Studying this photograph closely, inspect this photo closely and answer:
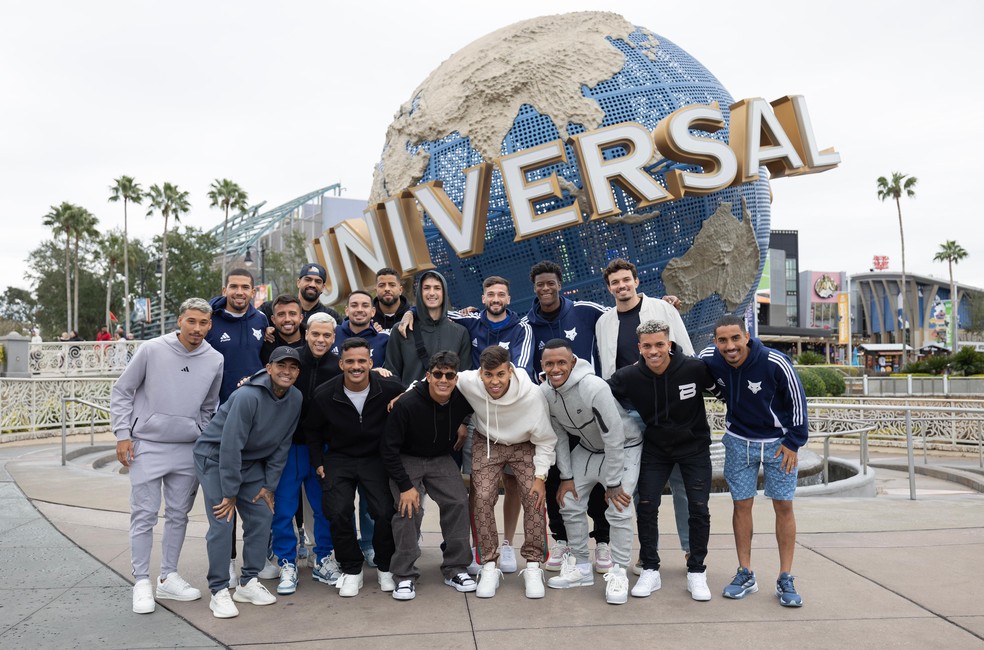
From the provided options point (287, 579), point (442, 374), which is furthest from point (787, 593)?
point (287, 579)

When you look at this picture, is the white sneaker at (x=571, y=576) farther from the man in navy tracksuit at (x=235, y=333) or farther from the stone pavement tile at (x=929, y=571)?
the man in navy tracksuit at (x=235, y=333)

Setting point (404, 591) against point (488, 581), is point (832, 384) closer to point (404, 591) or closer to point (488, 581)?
point (488, 581)

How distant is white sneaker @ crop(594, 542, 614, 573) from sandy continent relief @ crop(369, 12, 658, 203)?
387cm

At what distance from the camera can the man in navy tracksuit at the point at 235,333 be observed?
14.4ft

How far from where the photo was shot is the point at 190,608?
3621 millimetres

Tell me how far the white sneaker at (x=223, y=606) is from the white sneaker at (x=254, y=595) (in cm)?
12

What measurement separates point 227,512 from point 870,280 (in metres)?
81.8

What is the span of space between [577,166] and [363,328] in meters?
2.88

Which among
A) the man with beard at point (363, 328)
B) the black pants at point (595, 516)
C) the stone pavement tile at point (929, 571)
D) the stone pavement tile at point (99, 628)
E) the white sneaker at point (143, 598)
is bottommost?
the stone pavement tile at point (929, 571)

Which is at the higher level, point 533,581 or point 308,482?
point 308,482

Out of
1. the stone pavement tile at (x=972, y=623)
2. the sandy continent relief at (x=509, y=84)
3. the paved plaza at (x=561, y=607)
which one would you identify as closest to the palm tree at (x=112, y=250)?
the sandy continent relief at (x=509, y=84)

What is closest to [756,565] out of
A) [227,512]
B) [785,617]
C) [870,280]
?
[785,617]

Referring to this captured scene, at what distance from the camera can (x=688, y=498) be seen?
12.7 feet

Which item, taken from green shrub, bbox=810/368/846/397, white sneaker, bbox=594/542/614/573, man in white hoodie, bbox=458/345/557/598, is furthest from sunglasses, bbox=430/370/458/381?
green shrub, bbox=810/368/846/397
